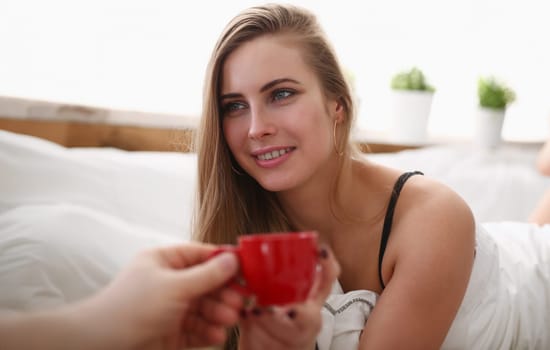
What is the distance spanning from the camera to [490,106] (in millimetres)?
3191

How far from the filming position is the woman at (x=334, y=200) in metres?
1.27

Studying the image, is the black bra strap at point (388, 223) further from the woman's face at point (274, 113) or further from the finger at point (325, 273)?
the finger at point (325, 273)

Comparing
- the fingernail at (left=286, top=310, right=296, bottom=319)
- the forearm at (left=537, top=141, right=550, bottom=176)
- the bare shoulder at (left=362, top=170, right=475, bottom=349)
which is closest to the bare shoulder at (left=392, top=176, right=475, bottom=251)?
the bare shoulder at (left=362, top=170, right=475, bottom=349)

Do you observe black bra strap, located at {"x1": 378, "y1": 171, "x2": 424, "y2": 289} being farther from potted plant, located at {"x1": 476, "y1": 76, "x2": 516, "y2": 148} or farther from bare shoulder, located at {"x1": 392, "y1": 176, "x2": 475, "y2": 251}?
potted plant, located at {"x1": 476, "y1": 76, "x2": 516, "y2": 148}

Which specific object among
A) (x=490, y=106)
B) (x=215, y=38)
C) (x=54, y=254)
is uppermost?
(x=215, y=38)

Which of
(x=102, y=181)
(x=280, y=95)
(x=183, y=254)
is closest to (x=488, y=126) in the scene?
(x=280, y=95)

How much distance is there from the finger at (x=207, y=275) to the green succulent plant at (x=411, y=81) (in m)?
2.51

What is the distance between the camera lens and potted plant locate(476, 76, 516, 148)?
10.4 feet

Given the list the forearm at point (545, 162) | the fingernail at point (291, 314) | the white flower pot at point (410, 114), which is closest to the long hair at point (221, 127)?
the fingernail at point (291, 314)

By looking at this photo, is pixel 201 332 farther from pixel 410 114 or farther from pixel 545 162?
pixel 410 114

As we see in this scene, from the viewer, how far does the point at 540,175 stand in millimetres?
2664

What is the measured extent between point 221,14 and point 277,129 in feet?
4.71

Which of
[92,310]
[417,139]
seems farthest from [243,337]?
[417,139]

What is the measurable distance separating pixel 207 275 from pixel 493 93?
2846 millimetres
